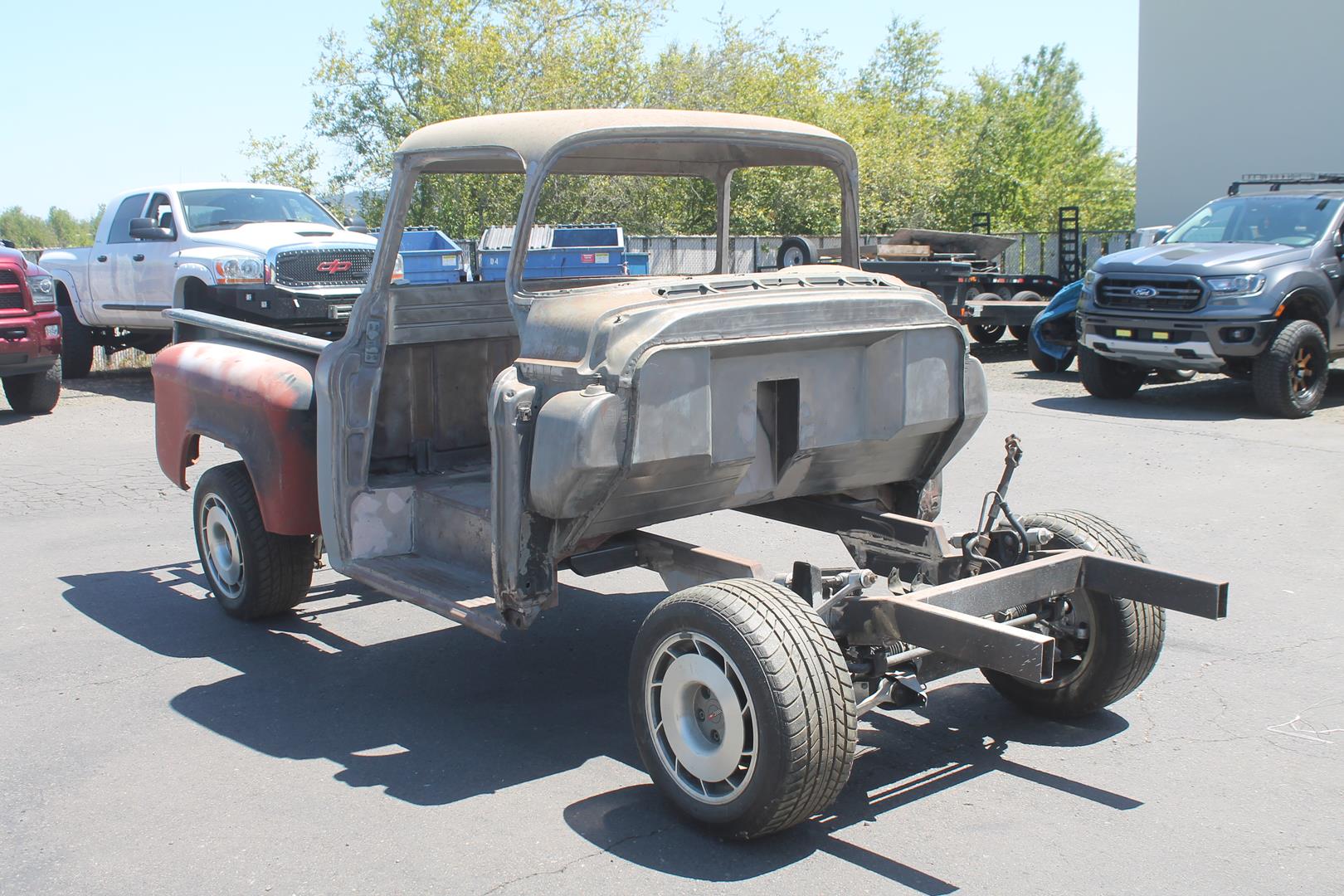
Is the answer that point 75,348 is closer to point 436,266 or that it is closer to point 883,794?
point 436,266

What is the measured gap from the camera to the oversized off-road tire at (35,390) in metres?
13.5

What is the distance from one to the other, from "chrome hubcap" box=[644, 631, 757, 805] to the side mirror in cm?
1170

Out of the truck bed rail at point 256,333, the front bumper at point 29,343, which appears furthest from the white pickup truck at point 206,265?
the truck bed rail at point 256,333

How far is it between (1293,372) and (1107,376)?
188 centimetres

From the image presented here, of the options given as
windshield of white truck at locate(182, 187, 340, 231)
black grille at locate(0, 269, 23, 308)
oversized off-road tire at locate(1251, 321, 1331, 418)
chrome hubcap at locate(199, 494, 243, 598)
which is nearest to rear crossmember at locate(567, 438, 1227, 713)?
chrome hubcap at locate(199, 494, 243, 598)

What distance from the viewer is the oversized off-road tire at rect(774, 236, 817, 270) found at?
275 inches

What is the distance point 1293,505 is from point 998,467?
2.20m

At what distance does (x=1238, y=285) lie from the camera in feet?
41.1

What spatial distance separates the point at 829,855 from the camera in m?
4.02

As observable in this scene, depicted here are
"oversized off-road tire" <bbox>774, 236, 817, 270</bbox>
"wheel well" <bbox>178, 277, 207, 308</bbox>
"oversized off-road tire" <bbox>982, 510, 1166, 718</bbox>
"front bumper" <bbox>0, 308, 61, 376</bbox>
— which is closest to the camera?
"oversized off-road tire" <bbox>982, 510, 1166, 718</bbox>

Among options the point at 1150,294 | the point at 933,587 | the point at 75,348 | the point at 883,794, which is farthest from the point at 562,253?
the point at 75,348

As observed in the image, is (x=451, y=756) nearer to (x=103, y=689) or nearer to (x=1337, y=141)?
(x=103, y=689)

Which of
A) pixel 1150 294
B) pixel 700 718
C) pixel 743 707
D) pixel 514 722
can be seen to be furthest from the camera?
pixel 1150 294

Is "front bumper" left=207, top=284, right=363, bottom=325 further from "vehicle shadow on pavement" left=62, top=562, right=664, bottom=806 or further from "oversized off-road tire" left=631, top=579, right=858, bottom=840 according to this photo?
"oversized off-road tire" left=631, top=579, right=858, bottom=840
